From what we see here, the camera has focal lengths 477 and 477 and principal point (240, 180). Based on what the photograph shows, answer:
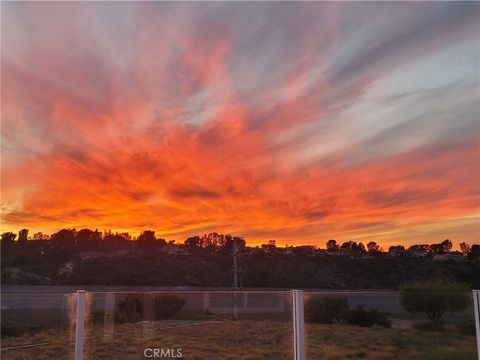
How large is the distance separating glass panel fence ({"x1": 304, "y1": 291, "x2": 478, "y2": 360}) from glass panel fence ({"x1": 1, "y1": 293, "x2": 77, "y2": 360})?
520 cm

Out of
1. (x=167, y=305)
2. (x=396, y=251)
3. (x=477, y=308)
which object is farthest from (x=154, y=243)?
(x=477, y=308)

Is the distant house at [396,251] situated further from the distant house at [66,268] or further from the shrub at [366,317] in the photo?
the shrub at [366,317]

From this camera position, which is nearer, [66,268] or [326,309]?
[326,309]

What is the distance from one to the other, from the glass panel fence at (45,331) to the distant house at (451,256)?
47.2m

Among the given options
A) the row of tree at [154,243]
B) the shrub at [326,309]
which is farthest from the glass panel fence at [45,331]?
the row of tree at [154,243]

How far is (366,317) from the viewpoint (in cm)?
1149

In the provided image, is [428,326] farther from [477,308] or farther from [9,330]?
[9,330]

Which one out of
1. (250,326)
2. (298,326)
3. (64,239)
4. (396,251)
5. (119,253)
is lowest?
(250,326)

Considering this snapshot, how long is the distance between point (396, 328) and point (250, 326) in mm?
3640

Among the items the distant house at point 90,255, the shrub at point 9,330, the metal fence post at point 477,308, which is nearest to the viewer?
the metal fence post at point 477,308

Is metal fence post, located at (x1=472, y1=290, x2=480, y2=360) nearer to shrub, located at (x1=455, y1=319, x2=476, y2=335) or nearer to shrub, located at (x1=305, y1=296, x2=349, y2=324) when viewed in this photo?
shrub, located at (x1=455, y1=319, x2=476, y2=335)

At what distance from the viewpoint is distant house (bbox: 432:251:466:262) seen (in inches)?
2032

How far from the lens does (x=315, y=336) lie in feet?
34.2

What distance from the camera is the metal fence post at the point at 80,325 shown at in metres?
9.67
